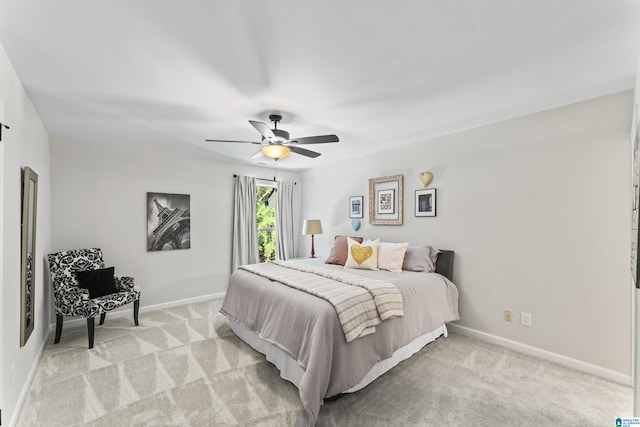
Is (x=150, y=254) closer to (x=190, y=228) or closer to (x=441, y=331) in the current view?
(x=190, y=228)

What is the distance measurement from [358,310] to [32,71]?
9.58 ft

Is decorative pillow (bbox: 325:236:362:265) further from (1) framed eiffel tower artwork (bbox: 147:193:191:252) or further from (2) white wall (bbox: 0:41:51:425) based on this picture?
(2) white wall (bbox: 0:41:51:425)

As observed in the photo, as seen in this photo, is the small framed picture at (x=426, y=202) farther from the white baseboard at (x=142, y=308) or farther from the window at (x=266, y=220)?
the white baseboard at (x=142, y=308)

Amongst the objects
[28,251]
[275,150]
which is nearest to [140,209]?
[28,251]

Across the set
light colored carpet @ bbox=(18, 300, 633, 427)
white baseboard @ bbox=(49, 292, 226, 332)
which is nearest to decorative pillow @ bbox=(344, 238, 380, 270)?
light colored carpet @ bbox=(18, 300, 633, 427)

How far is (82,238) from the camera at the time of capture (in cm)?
374

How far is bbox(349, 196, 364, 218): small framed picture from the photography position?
4656mm

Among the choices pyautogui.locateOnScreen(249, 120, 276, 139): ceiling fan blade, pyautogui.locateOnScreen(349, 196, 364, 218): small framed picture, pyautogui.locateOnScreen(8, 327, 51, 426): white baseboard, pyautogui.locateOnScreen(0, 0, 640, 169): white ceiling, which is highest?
pyautogui.locateOnScreen(0, 0, 640, 169): white ceiling

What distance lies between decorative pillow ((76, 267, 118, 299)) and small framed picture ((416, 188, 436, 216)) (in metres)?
3.89

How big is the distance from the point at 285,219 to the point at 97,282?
10.0 ft

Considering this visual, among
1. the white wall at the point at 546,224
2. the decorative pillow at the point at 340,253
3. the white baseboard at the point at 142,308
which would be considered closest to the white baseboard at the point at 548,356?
the white wall at the point at 546,224

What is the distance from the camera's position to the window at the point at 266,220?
5.55m

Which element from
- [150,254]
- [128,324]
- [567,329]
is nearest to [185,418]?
[128,324]

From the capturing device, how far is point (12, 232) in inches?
78.6
